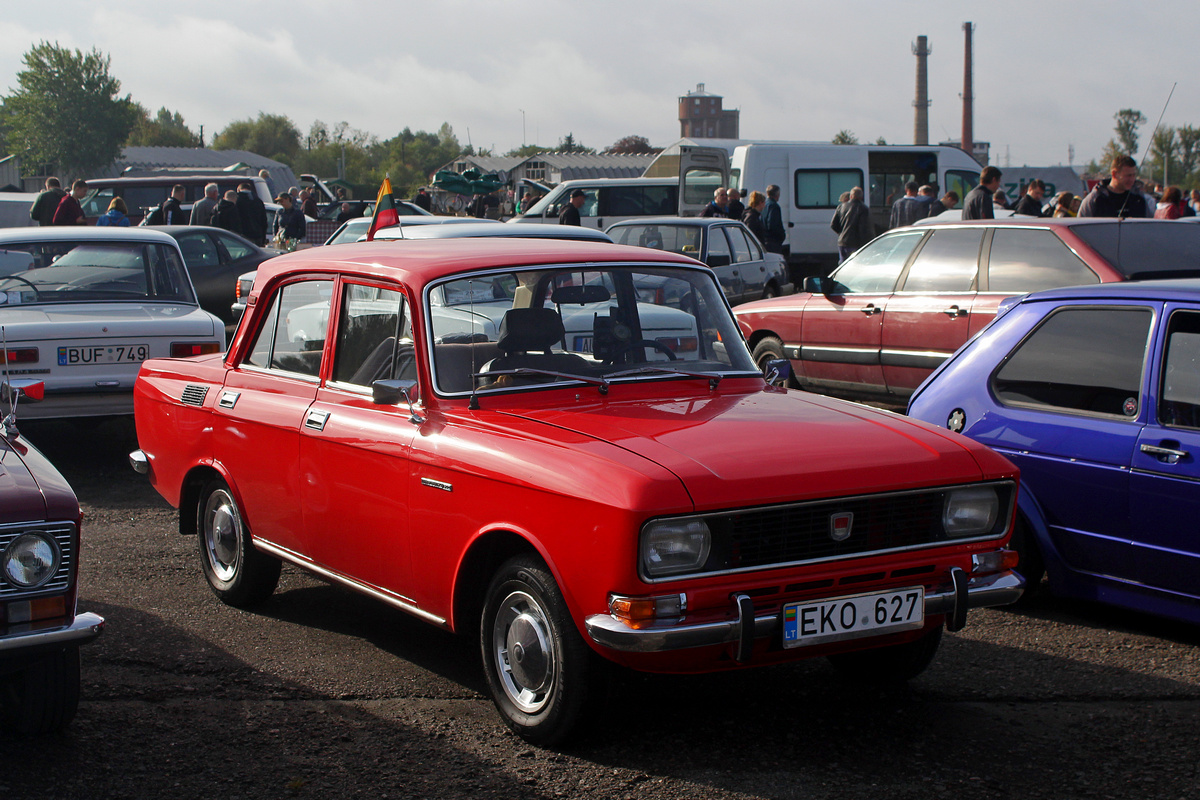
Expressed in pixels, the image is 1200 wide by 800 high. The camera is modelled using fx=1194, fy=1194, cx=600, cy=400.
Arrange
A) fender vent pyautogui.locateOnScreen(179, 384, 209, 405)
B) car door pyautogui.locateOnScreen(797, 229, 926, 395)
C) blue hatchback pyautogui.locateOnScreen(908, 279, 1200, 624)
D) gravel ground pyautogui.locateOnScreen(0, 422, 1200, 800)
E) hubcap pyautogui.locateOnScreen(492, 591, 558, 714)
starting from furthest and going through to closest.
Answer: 1. car door pyautogui.locateOnScreen(797, 229, 926, 395)
2. fender vent pyautogui.locateOnScreen(179, 384, 209, 405)
3. blue hatchback pyautogui.locateOnScreen(908, 279, 1200, 624)
4. hubcap pyautogui.locateOnScreen(492, 591, 558, 714)
5. gravel ground pyautogui.locateOnScreen(0, 422, 1200, 800)

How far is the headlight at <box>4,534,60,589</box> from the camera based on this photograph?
11.6 feet

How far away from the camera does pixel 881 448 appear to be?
381cm

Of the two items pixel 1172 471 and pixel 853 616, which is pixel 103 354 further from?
pixel 1172 471

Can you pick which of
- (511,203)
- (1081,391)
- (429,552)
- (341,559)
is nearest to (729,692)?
(429,552)

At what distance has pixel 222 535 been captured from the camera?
5539mm

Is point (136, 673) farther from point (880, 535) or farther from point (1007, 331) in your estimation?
point (1007, 331)

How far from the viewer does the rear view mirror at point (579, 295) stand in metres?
4.54

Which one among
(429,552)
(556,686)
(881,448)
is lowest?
(556,686)

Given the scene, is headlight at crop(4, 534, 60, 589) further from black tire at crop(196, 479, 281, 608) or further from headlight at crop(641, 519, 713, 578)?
headlight at crop(641, 519, 713, 578)

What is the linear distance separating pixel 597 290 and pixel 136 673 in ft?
7.59

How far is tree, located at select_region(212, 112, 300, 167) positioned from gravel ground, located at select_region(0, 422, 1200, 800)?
141286mm

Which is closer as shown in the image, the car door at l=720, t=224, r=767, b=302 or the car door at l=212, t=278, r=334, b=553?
the car door at l=212, t=278, r=334, b=553

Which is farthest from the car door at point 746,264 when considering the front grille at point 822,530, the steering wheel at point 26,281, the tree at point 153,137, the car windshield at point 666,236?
the tree at point 153,137

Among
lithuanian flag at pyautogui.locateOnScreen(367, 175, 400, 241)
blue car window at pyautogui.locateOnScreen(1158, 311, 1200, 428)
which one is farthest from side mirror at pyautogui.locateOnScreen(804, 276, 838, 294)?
blue car window at pyautogui.locateOnScreen(1158, 311, 1200, 428)
